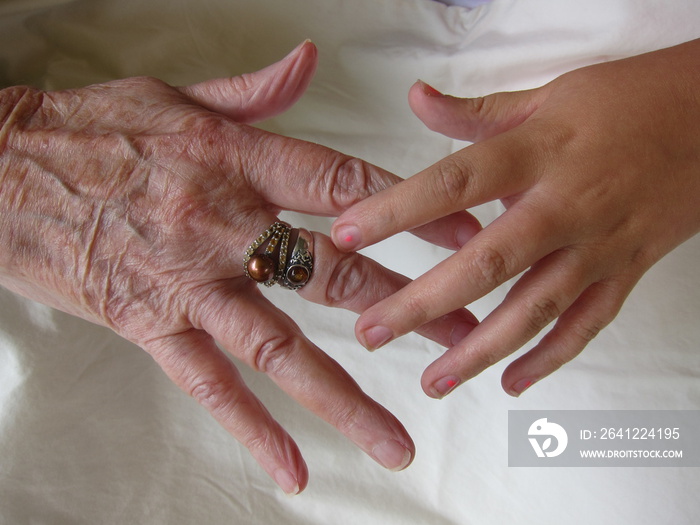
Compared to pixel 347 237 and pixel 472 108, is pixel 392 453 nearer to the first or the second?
pixel 347 237

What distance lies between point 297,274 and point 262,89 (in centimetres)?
31

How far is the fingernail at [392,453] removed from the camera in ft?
2.90

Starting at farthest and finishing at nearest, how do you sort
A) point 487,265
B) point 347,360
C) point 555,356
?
1. point 347,360
2. point 555,356
3. point 487,265

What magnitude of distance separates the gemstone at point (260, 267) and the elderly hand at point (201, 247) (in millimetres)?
38

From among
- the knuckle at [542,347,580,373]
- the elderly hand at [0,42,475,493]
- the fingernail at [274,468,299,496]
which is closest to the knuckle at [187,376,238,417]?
the elderly hand at [0,42,475,493]

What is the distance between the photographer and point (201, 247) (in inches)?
35.6

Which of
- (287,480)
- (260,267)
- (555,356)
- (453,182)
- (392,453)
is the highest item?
(453,182)

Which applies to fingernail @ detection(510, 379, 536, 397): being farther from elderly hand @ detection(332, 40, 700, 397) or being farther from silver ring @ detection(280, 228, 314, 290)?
silver ring @ detection(280, 228, 314, 290)

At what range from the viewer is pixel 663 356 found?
1126 millimetres

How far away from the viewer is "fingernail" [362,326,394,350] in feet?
2.82

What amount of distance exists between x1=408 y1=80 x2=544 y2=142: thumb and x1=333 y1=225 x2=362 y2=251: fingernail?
25 cm

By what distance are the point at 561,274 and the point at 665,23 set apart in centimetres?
56

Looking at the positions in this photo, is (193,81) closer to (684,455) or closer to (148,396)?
(148,396)

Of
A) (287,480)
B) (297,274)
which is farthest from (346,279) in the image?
(287,480)
